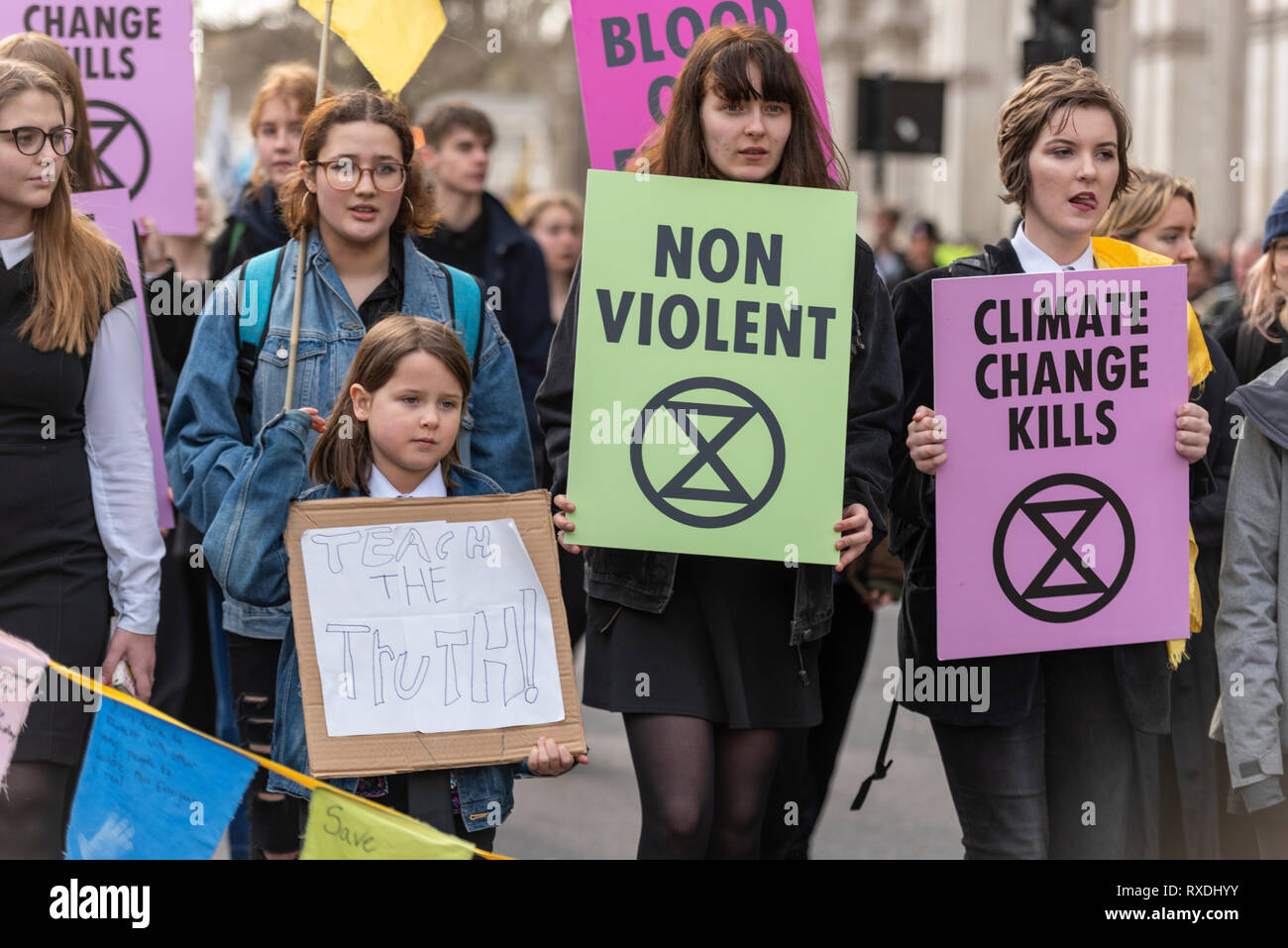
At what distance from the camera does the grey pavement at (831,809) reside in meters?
6.46

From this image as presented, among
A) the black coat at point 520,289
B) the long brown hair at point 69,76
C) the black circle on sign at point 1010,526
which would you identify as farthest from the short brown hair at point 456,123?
the black circle on sign at point 1010,526

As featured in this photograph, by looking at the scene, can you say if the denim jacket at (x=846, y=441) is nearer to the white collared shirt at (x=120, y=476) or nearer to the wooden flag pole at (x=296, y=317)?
the wooden flag pole at (x=296, y=317)

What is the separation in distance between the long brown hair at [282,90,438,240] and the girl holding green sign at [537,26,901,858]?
0.57m

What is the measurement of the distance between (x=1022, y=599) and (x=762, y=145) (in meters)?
1.19

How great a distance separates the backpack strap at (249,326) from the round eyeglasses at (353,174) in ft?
0.92

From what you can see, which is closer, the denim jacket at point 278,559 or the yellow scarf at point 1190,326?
the denim jacket at point 278,559

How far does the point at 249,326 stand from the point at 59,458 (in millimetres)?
539

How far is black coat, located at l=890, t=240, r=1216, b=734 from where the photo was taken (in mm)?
4109

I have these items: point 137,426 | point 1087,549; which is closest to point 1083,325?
point 1087,549

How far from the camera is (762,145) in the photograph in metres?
4.01

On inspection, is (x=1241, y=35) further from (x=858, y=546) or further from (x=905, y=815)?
(x=858, y=546)

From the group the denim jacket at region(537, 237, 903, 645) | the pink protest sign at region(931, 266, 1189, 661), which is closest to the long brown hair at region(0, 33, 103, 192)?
the denim jacket at region(537, 237, 903, 645)

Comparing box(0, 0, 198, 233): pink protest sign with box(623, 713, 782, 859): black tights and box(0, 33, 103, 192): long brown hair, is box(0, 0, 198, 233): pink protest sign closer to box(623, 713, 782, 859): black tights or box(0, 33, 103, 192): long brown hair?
box(0, 33, 103, 192): long brown hair
